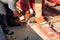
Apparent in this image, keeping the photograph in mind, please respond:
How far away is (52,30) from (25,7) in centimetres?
84

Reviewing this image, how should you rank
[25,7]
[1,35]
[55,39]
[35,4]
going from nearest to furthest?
[1,35], [55,39], [35,4], [25,7]

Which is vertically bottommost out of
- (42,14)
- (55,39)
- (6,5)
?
(55,39)

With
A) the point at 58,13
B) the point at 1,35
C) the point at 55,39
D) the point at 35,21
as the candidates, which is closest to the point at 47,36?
the point at 55,39

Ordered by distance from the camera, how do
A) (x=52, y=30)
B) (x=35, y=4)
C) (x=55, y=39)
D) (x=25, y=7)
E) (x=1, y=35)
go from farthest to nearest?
1. (x=25, y=7)
2. (x=35, y=4)
3. (x=52, y=30)
4. (x=55, y=39)
5. (x=1, y=35)

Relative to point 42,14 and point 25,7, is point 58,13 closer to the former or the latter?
point 42,14

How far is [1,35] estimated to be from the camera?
239 centimetres

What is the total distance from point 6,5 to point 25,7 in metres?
0.49

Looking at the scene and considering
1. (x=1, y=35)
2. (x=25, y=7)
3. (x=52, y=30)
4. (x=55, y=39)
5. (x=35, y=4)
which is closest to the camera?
(x=1, y=35)

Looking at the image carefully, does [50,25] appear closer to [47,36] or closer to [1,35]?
[47,36]

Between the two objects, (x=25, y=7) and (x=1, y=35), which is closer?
(x=1, y=35)

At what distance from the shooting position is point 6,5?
3.74 meters

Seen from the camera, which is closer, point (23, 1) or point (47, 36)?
point (47, 36)

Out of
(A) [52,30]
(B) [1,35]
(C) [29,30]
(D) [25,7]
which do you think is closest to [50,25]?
(A) [52,30]

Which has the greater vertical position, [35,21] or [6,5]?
[6,5]
